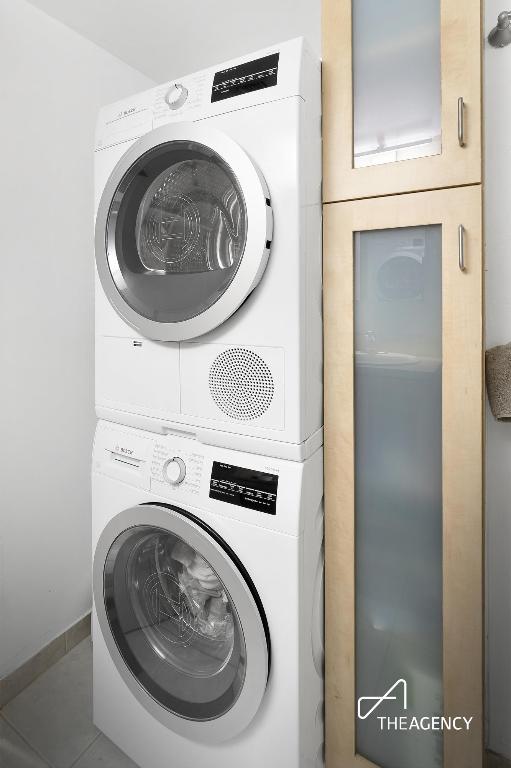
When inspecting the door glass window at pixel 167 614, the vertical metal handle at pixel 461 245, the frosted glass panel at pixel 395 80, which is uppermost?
the frosted glass panel at pixel 395 80

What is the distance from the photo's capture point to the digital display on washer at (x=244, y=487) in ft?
3.92

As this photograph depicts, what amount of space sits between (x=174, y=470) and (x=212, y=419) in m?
0.20

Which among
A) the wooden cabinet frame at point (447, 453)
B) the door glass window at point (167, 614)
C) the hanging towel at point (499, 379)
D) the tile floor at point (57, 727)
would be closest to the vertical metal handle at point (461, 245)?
the wooden cabinet frame at point (447, 453)

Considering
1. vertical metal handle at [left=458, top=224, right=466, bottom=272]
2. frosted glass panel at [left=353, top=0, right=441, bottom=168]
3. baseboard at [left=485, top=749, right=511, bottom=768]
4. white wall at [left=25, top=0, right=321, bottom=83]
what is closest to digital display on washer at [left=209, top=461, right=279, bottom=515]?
vertical metal handle at [left=458, top=224, right=466, bottom=272]

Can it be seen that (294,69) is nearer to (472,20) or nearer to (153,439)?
(472,20)

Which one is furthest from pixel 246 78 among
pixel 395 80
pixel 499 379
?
pixel 499 379

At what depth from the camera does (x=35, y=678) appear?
1.81 m

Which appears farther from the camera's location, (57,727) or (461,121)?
(57,727)

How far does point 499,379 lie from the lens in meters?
1.26

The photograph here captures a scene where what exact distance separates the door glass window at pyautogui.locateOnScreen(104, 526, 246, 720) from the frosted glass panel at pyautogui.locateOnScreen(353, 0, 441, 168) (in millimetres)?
1218

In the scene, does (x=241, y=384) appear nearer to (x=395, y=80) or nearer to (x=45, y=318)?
A: (x=395, y=80)

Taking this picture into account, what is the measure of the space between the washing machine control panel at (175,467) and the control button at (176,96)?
0.96m

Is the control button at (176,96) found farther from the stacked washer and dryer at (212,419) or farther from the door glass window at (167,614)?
the door glass window at (167,614)

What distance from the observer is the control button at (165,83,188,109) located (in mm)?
1291
